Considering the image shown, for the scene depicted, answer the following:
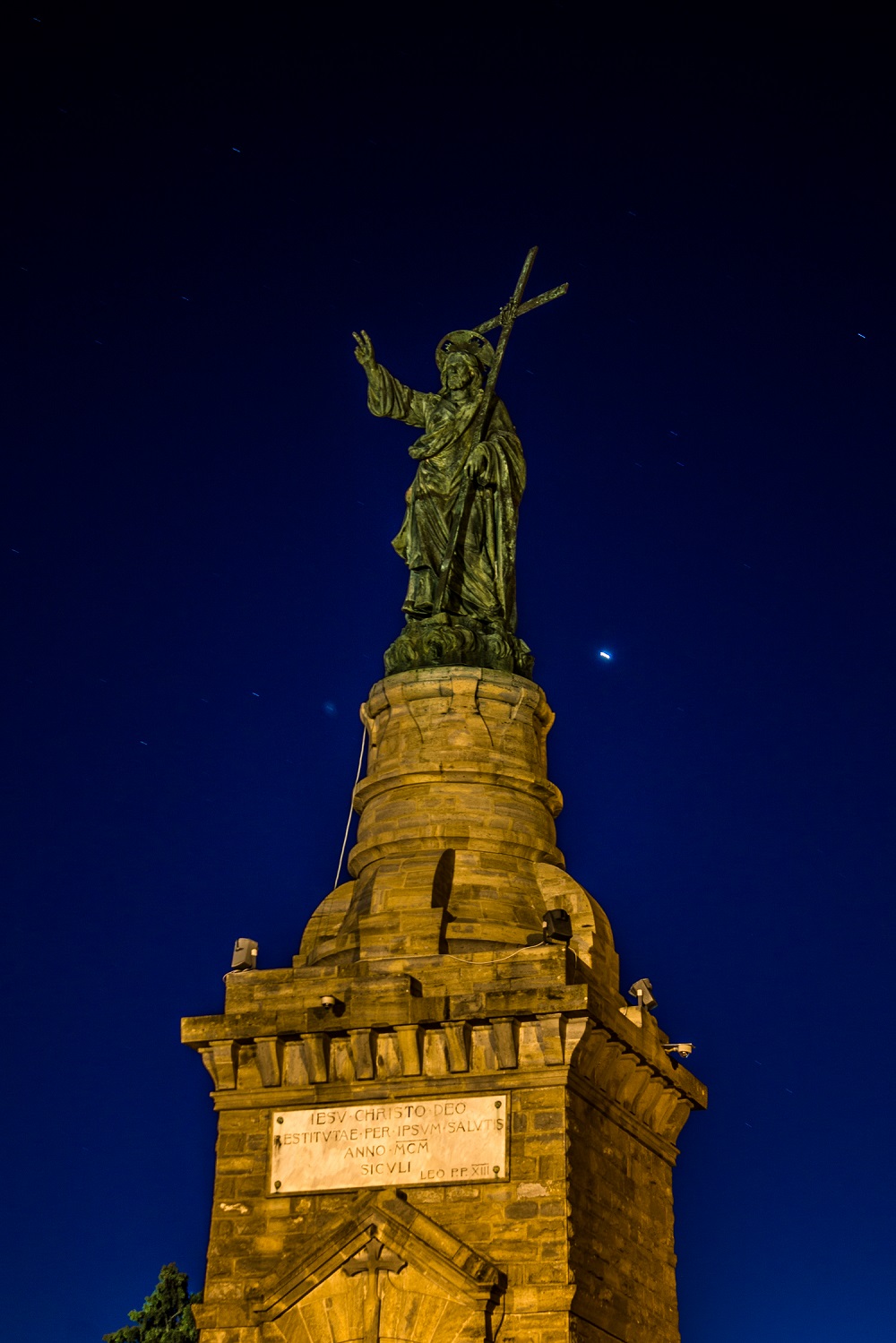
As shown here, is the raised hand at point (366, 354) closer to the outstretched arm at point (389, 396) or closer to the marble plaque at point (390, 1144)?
the outstretched arm at point (389, 396)

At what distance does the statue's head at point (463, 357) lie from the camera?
91.3 feet

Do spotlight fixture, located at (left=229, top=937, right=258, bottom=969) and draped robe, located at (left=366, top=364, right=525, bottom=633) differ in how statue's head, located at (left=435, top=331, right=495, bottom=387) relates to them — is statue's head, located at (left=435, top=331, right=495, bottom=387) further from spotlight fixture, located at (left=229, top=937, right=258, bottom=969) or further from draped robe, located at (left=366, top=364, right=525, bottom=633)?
spotlight fixture, located at (left=229, top=937, right=258, bottom=969)

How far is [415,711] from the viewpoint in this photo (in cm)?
2503

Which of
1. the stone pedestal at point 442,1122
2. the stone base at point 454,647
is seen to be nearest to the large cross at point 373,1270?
the stone pedestal at point 442,1122

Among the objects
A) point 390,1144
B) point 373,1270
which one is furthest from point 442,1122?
point 373,1270

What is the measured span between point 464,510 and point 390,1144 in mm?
9313

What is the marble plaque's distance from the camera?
21.1 meters

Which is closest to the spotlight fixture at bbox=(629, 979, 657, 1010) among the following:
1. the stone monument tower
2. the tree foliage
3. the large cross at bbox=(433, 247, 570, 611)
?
the stone monument tower

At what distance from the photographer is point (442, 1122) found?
21406 millimetres

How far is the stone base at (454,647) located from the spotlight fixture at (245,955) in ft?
14.5

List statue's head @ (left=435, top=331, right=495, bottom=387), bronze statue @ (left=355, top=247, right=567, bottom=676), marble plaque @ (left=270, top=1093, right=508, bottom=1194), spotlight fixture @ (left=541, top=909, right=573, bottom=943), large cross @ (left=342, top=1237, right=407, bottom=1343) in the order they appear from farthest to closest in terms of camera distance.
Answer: statue's head @ (left=435, top=331, right=495, bottom=387) < bronze statue @ (left=355, top=247, right=567, bottom=676) < spotlight fixture @ (left=541, top=909, right=573, bottom=943) < marble plaque @ (left=270, top=1093, right=508, bottom=1194) < large cross @ (left=342, top=1237, right=407, bottom=1343)

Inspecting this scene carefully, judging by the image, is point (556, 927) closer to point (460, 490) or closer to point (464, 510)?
point (464, 510)

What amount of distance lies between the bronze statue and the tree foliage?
50.7 feet

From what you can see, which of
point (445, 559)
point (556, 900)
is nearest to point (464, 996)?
point (556, 900)
